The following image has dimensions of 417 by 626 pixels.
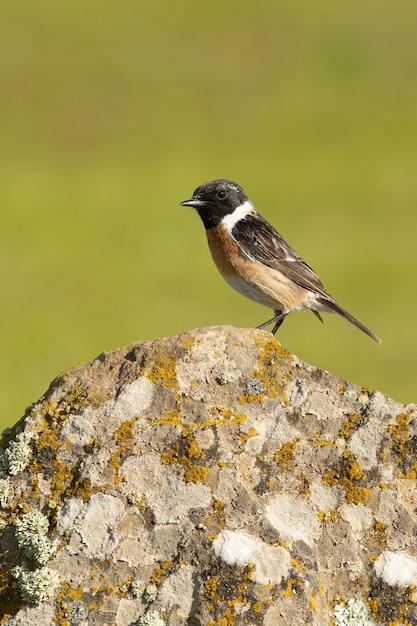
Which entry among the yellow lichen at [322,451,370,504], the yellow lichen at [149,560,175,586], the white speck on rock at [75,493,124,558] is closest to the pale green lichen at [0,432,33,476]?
the white speck on rock at [75,493,124,558]

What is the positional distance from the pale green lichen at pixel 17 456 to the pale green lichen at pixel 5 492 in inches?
1.9

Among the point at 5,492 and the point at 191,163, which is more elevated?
the point at 191,163

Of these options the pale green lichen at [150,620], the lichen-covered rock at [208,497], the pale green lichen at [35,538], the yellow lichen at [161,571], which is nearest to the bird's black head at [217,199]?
the lichen-covered rock at [208,497]

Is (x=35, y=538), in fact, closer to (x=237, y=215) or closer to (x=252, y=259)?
(x=252, y=259)

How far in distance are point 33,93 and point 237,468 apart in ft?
121

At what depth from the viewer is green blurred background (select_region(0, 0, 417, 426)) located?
2464 cm

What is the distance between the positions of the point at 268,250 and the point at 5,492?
4.13 metres

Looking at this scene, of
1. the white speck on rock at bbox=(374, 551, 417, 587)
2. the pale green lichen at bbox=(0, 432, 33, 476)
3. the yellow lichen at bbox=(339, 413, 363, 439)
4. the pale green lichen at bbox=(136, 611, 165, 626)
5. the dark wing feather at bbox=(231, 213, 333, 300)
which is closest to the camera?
the pale green lichen at bbox=(136, 611, 165, 626)

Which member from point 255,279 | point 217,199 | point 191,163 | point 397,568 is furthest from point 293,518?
point 191,163

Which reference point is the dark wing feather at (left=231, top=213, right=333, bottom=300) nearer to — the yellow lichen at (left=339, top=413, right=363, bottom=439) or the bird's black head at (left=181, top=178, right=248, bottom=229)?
the bird's black head at (left=181, top=178, right=248, bottom=229)

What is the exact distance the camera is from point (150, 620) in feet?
15.5

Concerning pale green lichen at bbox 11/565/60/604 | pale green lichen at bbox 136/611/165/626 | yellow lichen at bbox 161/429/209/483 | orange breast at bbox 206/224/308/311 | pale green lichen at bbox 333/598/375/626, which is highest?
orange breast at bbox 206/224/308/311

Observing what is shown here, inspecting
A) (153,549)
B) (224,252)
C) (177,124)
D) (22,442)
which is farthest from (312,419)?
(177,124)

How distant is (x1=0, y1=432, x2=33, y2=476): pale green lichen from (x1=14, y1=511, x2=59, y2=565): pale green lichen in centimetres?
23
